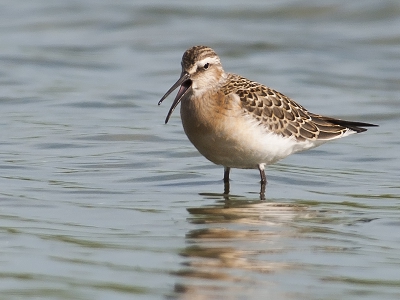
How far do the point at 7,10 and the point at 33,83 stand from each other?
6311mm

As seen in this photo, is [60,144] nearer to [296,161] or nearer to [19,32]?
[296,161]

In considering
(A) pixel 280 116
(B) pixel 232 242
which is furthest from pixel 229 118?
(B) pixel 232 242

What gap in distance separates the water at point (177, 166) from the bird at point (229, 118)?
0.41 m

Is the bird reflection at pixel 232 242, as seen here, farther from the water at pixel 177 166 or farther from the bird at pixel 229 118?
the bird at pixel 229 118

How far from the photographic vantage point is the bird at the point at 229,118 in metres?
9.62

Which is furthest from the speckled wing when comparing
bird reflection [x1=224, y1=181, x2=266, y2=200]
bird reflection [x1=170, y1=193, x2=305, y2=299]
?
bird reflection [x1=170, y1=193, x2=305, y2=299]

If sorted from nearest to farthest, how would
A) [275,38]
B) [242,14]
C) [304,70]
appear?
1. [304,70]
2. [275,38]
3. [242,14]

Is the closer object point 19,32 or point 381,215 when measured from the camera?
point 381,215

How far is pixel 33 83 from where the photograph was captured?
16.0 metres

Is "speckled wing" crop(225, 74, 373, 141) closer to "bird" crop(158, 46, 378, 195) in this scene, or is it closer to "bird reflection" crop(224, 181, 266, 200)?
"bird" crop(158, 46, 378, 195)

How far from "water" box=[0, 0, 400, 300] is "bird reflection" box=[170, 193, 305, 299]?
23mm

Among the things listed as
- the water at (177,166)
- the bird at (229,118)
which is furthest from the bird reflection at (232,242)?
the bird at (229,118)

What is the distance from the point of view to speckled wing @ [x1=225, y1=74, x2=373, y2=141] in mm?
10047

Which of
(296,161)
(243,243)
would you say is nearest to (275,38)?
(296,161)
